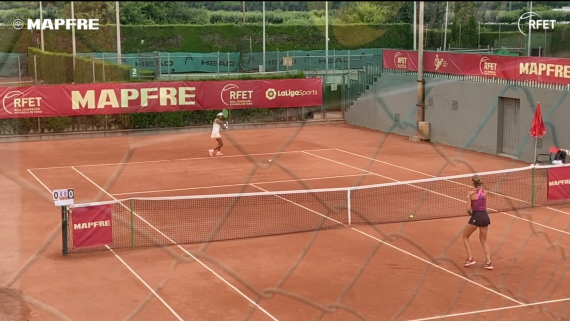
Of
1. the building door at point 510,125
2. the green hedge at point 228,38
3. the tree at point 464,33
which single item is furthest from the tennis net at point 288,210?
the green hedge at point 228,38

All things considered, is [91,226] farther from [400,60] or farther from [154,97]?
[400,60]

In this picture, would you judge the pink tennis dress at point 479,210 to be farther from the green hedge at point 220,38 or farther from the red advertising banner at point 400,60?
the green hedge at point 220,38

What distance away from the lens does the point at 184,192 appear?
72.8 feet

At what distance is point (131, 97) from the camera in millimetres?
32688

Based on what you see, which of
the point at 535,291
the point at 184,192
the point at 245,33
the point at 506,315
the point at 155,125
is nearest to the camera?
the point at 506,315

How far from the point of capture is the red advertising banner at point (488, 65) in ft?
84.8

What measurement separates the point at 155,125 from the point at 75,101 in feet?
11.3

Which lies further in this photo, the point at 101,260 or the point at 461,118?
the point at 461,118

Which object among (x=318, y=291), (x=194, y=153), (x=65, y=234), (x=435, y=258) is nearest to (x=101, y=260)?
(x=65, y=234)

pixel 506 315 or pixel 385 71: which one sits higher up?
pixel 385 71

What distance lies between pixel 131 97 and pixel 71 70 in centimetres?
1375

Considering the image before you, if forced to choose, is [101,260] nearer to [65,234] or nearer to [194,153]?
[65,234]

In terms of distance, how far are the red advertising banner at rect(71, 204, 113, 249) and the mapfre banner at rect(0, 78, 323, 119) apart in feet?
54.2

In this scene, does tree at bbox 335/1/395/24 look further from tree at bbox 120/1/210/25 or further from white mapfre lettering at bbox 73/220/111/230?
white mapfre lettering at bbox 73/220/111/230
